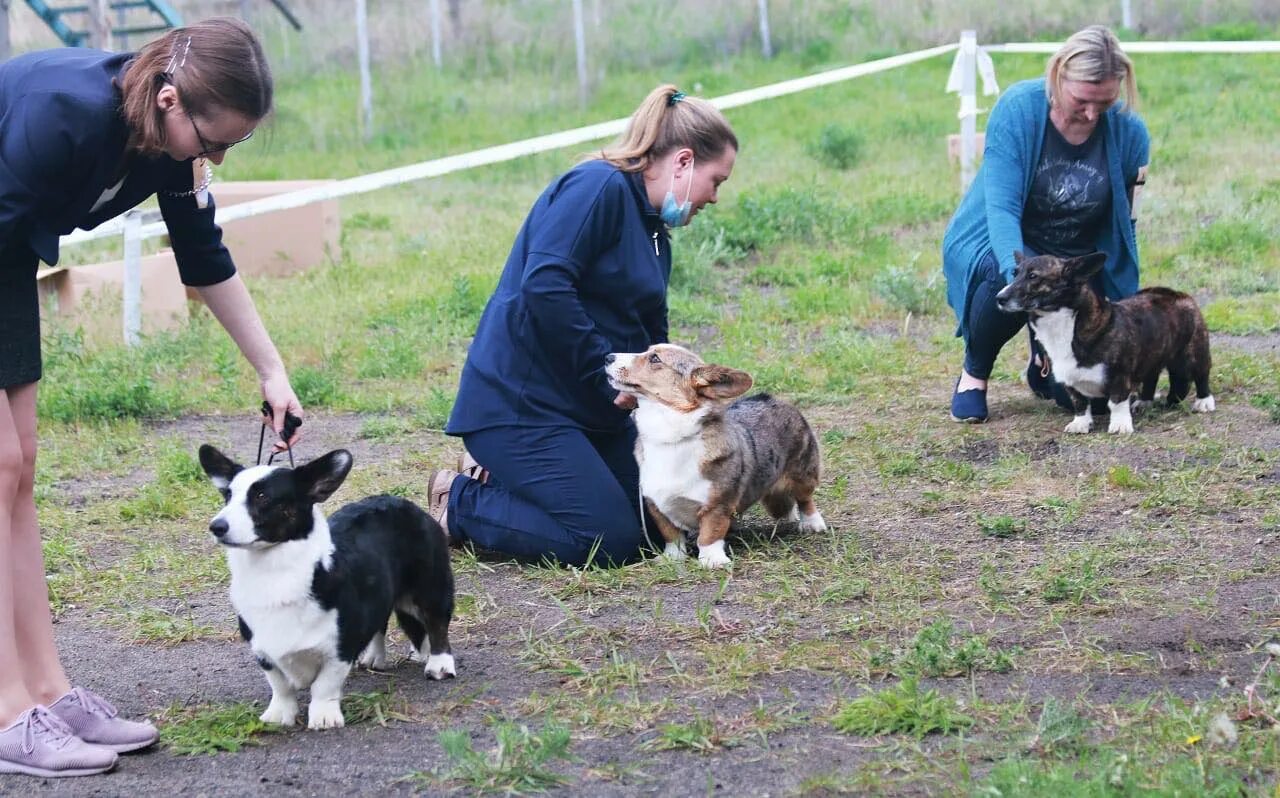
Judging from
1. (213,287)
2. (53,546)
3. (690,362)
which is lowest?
(53,546)

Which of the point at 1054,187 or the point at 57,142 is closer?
the point at 57,142

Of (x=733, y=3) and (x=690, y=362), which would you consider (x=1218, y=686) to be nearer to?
(x=690, y=362)

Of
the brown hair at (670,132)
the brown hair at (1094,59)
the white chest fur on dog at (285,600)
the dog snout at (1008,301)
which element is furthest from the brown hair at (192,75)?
the brown hair at (1094,59)

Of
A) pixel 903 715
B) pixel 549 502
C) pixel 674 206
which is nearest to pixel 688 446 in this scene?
pixel 549 502

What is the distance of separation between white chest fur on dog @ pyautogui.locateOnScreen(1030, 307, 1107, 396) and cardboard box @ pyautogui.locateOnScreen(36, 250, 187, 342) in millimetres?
5160

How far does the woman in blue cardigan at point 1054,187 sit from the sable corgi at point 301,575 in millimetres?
3818

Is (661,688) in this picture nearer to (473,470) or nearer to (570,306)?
(570,306)

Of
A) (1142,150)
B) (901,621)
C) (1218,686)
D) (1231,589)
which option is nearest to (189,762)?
(901,621)

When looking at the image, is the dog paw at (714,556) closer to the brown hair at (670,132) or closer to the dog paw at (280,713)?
the brown hair at (670,132)

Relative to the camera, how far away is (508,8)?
21047mm

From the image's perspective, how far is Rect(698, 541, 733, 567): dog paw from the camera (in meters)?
5.00

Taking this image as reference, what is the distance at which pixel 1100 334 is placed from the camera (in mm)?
6586

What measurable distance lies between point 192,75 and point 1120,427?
464 cm

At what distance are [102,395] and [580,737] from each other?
15.9 feet
